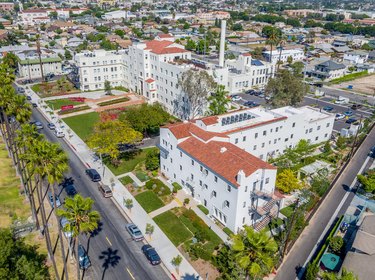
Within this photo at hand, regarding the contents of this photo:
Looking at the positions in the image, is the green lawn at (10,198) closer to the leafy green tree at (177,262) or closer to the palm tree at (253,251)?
the leafy green tree at (177,262)

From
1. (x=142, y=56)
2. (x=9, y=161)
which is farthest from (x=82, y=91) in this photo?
(x=9, y=161)

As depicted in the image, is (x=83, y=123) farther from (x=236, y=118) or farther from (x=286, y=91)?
(x=286, y=91)

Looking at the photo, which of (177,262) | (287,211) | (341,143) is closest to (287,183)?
(287,211)

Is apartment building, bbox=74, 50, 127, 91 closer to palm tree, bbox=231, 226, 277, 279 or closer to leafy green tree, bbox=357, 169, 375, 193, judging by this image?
leafy green tree, bbox=357, 169, 375, 193

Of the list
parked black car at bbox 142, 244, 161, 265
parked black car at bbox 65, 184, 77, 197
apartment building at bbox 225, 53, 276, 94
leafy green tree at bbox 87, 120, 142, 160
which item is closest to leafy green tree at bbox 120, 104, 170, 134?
leafy green tree at bbox 87, 120, 142, 160

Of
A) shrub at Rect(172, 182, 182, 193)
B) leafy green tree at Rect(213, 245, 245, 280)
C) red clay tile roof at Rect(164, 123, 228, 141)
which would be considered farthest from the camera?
shrub at Rect(172, 182, 182, 193)

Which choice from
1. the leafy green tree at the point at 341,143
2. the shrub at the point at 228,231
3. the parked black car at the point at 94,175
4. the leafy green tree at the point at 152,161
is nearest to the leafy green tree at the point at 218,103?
the leafy green tree at the point at 152,161

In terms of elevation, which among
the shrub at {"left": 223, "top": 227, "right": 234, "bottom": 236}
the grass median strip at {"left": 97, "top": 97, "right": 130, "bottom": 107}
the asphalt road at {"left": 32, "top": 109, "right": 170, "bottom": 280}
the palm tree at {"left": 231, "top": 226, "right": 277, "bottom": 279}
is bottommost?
the asphalt road at {"left": 32, "top": 109, "right": 170, "bottom": 280}
